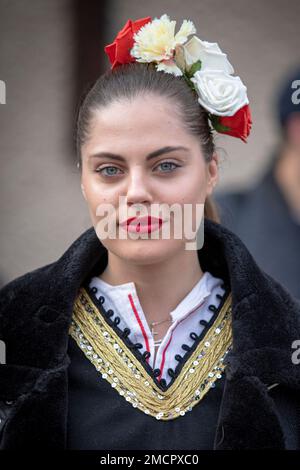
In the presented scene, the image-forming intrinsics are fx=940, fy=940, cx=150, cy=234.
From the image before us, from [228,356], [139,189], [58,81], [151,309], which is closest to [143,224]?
[139,189]

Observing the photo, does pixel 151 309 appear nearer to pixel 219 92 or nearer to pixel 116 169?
pixel 116 169

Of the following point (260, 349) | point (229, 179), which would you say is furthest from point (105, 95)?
point (229, 179)

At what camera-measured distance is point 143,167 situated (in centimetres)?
214

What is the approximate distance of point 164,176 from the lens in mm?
2162

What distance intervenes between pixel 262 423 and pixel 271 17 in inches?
95.2

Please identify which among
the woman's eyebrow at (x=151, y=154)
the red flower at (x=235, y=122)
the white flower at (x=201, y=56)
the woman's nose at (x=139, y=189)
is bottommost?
the woman's nose at (x=139, y=189)

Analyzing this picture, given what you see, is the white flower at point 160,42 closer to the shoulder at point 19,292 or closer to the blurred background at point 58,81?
the shoulder at point 19,292

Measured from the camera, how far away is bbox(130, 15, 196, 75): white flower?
7.36 feet

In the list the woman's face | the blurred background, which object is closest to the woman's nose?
the woman's face

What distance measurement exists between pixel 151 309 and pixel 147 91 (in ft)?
1.72

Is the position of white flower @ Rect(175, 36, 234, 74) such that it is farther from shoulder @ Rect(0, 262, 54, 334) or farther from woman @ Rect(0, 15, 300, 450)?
shoulder @ Rect(0, 262, 54, 334)

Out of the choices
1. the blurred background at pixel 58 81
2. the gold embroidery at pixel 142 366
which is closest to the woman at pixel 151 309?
the gold embroidery at pixel 142 366

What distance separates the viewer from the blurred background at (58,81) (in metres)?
4.02

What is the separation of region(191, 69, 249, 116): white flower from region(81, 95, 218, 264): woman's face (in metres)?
0.09
